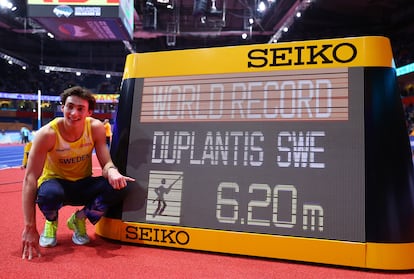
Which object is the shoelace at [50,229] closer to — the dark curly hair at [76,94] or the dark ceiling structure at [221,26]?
the dark curly hair at [76,94]

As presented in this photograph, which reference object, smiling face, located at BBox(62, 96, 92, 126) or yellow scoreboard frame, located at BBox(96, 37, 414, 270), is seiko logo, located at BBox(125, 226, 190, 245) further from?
smiling face, located at BBox(62, 96, 92, 126)

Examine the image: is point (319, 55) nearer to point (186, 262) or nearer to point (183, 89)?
point (183, 89)

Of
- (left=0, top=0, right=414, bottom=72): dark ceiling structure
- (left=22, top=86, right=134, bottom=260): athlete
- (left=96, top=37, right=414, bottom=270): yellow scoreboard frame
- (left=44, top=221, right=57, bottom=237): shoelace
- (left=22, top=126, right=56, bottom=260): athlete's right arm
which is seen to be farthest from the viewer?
(left=0, top=0, right=414, bottom=72): dark ceiling structure

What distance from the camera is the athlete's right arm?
1.91 m

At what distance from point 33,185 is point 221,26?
11.4m

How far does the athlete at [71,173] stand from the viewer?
2049 mm

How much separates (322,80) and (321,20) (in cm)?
1819

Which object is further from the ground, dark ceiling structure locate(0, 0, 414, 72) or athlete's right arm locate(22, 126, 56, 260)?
dark ceiling structure locate(0, 0, 414, 72)

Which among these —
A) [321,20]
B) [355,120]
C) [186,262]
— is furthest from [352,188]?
[321,20]

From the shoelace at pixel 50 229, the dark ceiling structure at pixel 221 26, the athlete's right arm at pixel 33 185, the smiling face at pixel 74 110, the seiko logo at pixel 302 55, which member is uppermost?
the dark ceiling structure at pixel 221 26

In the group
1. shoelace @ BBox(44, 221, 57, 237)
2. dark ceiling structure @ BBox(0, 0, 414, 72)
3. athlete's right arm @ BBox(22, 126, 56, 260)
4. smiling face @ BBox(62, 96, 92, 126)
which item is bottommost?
shoelace @ BBox(44, 221, 57, 237)

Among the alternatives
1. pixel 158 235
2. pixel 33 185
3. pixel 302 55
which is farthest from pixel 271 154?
pixel 33 185

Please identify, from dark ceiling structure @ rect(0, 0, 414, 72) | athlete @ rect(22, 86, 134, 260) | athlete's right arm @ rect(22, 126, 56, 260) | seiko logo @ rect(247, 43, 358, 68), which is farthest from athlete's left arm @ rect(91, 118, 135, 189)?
dark ceiling structure @ rect(0, 0, 414, 72)

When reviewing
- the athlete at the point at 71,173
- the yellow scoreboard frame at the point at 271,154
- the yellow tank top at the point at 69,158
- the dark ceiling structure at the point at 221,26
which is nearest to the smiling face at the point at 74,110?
the athlete at the point at 71,173
